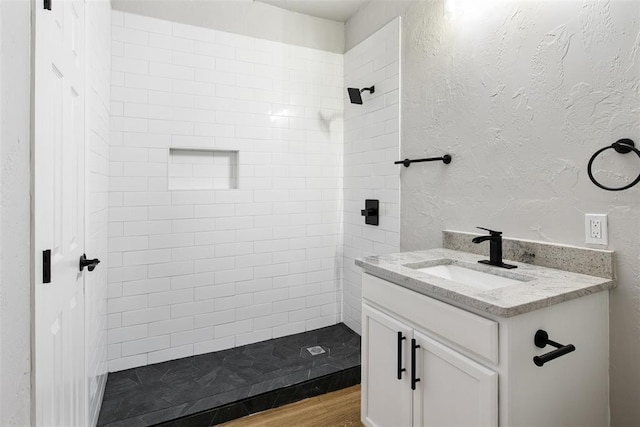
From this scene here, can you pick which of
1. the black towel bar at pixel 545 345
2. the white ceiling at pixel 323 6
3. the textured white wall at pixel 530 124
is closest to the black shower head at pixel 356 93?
the textured white wall at pixel 530 124

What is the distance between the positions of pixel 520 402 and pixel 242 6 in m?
2.98

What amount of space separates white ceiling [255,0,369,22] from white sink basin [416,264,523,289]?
225cm

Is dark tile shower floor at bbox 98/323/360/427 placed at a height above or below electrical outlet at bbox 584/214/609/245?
below

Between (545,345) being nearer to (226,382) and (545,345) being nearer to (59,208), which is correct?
(59,208)

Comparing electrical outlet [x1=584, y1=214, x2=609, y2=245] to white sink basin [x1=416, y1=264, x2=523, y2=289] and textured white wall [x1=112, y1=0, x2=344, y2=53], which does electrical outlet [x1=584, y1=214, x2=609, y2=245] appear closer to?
white sink basin [x1=416, y1=264, x2=523, y2=289]

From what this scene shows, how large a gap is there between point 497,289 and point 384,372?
2.25ft

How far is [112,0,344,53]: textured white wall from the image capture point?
250 centimetres

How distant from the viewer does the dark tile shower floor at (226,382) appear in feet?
6.39

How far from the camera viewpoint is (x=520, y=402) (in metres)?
1.11

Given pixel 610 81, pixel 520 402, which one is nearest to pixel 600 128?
pixel 610 81

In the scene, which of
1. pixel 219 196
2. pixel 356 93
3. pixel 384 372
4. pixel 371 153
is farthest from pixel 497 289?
pixel 219 196

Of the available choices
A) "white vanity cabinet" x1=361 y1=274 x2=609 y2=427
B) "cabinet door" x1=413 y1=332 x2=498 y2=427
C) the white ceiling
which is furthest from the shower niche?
"cabinet door" x1=413 y1=332 x2=498 y2=427

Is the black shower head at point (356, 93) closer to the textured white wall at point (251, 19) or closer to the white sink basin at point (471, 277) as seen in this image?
the textured white wall at point (251, 19)

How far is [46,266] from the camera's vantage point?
0.96m
